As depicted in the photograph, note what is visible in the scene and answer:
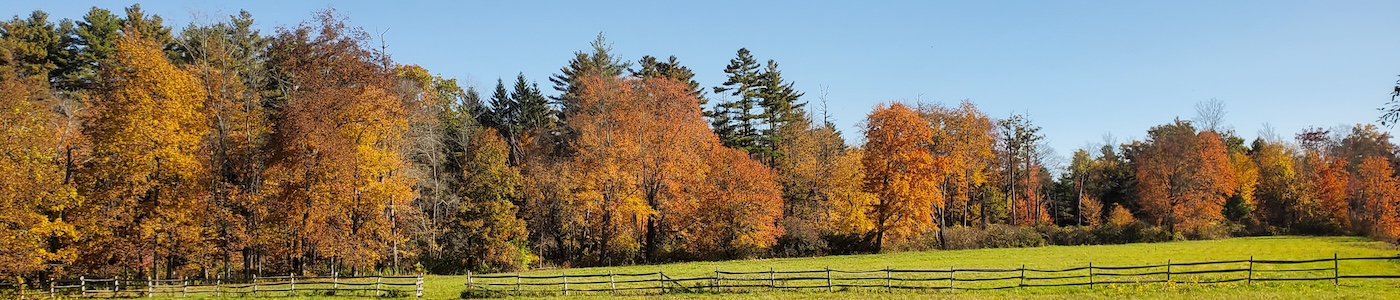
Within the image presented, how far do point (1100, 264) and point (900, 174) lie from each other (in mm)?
14592

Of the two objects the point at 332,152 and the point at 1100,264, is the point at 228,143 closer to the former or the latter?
the point at 332,152

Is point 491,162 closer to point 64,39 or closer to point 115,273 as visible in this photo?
point 115,273

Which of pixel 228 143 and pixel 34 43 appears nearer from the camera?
pixel 228 143

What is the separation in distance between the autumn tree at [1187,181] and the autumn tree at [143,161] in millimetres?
60890

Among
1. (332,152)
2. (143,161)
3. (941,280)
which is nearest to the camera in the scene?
(941,280)

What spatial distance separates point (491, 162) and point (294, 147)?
11803 mm

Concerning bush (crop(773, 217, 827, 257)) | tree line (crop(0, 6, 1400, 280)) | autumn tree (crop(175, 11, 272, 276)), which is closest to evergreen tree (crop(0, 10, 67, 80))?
tree line (crop(0, 6, 1400, 280))

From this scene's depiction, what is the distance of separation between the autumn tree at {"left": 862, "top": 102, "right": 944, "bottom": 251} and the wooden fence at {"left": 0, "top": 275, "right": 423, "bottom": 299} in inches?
1135

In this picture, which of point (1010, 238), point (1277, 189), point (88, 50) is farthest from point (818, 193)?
point (88, 50)

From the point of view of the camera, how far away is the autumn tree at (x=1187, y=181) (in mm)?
56406

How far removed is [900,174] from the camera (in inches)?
1885

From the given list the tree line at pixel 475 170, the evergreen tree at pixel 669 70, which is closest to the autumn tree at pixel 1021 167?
the tree line at pixel 475 170

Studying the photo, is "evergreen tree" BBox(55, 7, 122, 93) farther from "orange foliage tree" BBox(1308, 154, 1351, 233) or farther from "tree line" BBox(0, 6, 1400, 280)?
"orange foliage tree" BBox(1308, 154, 1351, 233)

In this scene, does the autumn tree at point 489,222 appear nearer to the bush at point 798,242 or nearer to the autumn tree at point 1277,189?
the bush at point 798,242
